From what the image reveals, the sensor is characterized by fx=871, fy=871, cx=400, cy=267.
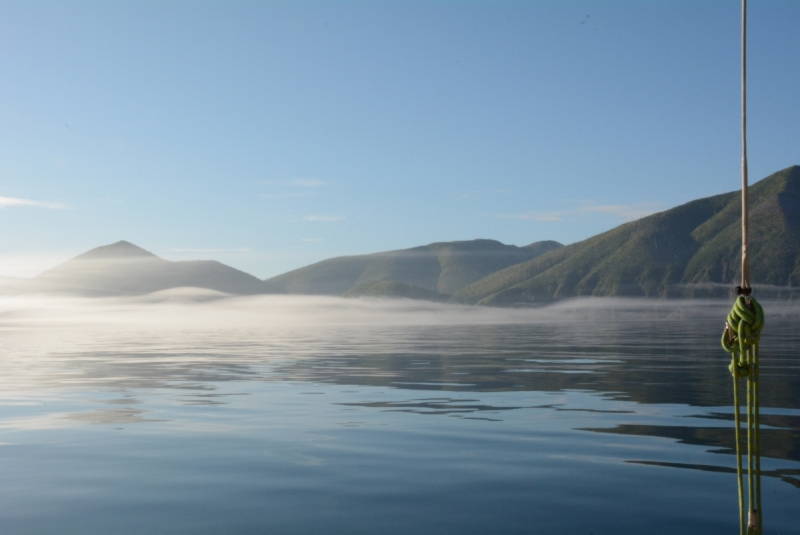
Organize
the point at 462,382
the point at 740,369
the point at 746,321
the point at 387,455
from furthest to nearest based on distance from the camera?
1. the point at 462,382
2. the point at 387,455
3. the point at 740,369
4. the point at 746,321

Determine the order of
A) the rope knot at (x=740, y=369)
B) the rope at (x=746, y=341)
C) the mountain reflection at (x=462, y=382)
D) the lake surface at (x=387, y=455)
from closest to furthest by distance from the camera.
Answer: the rope at (x=746, y=341) → the rope knot at (x=740, y=369) → the lake surface at (x=387, y=455) → the mountain reflection at (x=462, y=382)

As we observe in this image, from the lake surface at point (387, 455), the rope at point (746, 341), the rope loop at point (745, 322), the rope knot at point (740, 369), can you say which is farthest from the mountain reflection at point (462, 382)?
the rope loop at point (745, 322)

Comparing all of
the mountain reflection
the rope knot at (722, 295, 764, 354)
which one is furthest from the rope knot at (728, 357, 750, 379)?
the mountain reflection

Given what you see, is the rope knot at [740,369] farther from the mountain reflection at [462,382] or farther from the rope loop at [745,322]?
the mountain reflection at [462,382]

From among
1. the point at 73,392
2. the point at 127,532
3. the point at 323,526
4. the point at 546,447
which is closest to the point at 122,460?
the point at 127,532

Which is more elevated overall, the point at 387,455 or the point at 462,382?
the point at 462,382

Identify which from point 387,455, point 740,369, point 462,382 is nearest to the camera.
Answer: point 740,369

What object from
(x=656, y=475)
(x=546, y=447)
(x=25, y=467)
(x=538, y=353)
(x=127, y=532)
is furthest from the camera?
(x=538, y=353)

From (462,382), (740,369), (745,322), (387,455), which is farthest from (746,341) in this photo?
(462,382)

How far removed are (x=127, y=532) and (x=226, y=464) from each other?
456 cm

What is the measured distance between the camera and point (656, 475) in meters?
13.9

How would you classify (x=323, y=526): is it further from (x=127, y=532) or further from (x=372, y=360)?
(x=372, y=360)

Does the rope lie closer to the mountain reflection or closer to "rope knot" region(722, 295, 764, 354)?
"rope knot" region(722, 295, 764, 354)

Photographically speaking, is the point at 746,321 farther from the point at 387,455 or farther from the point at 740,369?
the point at 387,455
